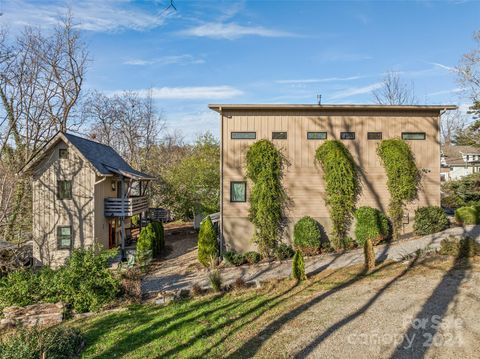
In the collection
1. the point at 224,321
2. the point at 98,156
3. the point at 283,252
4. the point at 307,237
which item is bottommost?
the point at 224,321

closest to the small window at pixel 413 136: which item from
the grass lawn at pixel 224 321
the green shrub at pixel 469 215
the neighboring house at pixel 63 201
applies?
the green shrub at pixel 469 215

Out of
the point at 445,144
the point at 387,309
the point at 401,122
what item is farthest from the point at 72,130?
the point at 445,144

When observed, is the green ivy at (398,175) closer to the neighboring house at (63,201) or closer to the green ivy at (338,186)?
the green ivy at (338,186)

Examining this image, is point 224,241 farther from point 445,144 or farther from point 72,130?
point 445,144

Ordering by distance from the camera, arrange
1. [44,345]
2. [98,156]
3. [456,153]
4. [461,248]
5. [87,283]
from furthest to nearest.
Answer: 1. [456,153]
2. [98,156]
3. [461,248]
4. [87,283]
5. [44,345]

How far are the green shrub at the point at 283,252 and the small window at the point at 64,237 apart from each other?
1104 cm

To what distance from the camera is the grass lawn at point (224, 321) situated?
7.30 metres

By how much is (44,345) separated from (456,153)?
5942cm

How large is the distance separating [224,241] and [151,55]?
10.3 metres

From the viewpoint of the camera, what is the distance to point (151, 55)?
56.5ft

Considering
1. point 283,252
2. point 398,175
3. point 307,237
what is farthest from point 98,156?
point 398,175

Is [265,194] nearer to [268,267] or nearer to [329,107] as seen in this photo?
[268,267]

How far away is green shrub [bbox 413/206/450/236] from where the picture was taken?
52.7 feet

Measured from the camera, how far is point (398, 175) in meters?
16.3
